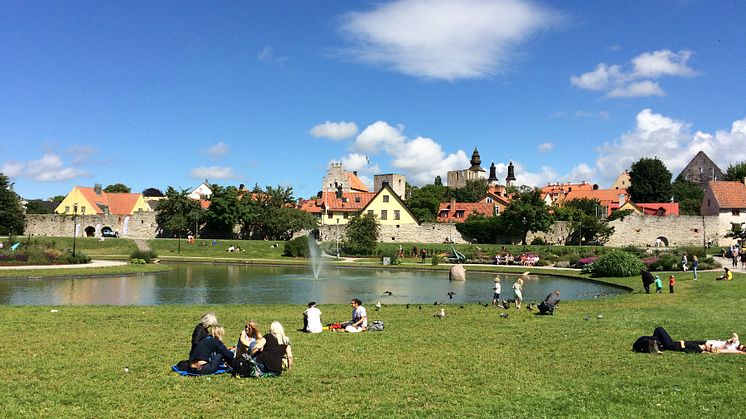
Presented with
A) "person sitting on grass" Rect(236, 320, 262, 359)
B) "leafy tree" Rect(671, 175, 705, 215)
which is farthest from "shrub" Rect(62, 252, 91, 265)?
"leafy tree" Rect(671, 175, 705, 215)

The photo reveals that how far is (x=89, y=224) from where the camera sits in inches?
2862

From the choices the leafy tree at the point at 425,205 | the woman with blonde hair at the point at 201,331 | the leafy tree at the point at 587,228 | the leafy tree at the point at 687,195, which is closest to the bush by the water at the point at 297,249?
the leafy tree at the point at 587,228

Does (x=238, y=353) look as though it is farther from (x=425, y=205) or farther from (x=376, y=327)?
(x=425, y=205)

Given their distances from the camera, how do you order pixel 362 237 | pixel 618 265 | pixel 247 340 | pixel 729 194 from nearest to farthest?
1. pixel 247 340
2. pixel 618 265
3. pixel 362 237
4. pixel 729 194

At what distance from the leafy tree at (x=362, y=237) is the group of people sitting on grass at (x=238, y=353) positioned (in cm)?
4656

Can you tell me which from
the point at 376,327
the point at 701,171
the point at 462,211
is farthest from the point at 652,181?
the point at 376,327

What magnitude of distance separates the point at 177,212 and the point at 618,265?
54.2 m

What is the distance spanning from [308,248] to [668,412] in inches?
1912

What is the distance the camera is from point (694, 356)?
10477 mm

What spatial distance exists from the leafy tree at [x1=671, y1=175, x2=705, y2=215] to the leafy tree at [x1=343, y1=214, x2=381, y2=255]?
54.3m

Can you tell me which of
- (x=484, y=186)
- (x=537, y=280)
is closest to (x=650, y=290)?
(x=537, y=280)

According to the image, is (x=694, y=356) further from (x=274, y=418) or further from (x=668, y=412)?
(x=274, y=418)

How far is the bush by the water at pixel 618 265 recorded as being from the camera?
107ft

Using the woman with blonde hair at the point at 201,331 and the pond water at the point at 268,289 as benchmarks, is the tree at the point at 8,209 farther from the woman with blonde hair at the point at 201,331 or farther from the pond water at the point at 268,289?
the woman with blonde hair at the point at 201,331
